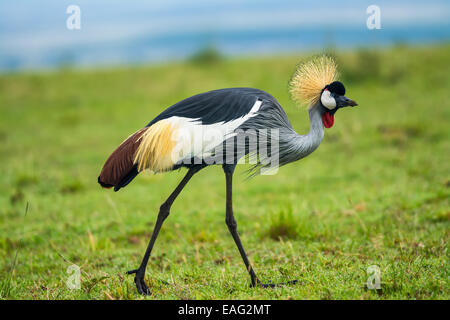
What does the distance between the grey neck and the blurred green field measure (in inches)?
28.3

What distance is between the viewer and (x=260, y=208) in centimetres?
598

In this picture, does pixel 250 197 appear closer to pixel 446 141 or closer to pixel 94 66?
pixel 446 141

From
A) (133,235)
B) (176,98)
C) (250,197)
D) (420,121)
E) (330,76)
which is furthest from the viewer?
(176,98)

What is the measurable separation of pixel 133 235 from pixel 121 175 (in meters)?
2.07

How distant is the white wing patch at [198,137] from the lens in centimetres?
333

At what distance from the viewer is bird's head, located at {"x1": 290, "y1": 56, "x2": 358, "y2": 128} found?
3.60 m

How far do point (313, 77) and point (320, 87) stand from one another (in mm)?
90

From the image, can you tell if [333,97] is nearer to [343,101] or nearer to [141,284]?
[343,101]

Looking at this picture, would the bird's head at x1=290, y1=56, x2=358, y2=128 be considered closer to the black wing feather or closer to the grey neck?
the grey neck

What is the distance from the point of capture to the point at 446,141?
7.86 meters

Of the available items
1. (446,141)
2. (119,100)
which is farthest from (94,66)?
(446,141)

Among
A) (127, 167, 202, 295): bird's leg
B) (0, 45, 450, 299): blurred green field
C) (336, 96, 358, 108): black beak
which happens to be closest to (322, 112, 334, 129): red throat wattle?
(336, 96, 358, 108): black beak

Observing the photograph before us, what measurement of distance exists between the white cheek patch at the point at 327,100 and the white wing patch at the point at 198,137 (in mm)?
692

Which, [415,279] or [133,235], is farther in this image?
[133,235]
